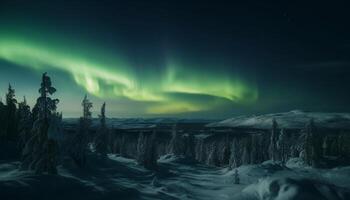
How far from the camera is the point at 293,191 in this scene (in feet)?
132

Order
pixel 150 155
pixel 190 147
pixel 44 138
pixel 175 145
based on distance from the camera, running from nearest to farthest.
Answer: pixel 44 138 → pixel 150 155 → pixel 175 145 → pixel 190 147

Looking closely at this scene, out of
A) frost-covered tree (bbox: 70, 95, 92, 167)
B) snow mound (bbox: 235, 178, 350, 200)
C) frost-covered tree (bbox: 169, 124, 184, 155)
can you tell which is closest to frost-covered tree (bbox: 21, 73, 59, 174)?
frost-covered tree (bbox: 70, 95, 92, 167)

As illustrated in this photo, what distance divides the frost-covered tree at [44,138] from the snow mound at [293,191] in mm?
23717

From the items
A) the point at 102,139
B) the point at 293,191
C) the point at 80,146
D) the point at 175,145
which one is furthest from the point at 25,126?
the point at 175,145

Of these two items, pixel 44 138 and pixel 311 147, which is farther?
pixel 311 147

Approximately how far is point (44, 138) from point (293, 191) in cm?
2992

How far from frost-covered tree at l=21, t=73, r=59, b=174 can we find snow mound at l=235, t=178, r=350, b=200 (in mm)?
23717

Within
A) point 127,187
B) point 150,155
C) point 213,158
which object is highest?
point 150,155

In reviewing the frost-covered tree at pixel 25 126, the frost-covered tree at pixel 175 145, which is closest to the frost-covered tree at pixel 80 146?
the frost-covered tree at pixel 25 126

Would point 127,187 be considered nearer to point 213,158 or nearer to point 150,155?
point 150,155

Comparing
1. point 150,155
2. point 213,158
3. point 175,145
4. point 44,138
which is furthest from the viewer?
point 213,158

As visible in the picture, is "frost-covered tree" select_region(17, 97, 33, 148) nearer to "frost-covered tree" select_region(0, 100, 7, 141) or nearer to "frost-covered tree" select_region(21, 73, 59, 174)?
"frost-covered tree" select_region(0, 100, 7, 141)

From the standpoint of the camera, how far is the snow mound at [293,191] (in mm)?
39531

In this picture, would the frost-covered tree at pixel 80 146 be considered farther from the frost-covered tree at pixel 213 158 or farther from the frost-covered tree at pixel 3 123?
the frost-covered tree at pixel 213 158
